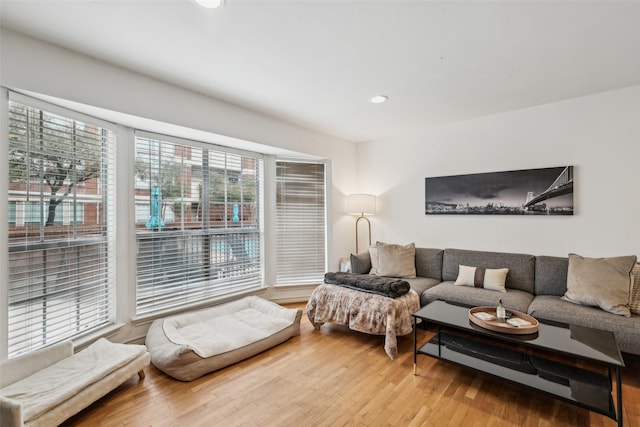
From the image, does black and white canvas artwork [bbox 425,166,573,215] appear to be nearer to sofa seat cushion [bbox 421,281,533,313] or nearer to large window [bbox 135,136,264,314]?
sofa seat cushion [bbox 421,281,533,313]

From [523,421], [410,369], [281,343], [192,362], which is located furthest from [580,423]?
[192,362]

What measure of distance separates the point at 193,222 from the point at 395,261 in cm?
257

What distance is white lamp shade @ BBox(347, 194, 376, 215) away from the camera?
14.1 ft

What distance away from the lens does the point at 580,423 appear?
5.69 ft

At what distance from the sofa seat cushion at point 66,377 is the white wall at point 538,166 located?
11.9 feet

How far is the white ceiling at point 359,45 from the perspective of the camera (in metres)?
Result: 1.69

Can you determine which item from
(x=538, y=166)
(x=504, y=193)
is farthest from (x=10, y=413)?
(x=538, y=166)

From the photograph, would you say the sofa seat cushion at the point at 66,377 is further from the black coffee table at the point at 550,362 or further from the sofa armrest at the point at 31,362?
the black coffee table at the point at 550,362

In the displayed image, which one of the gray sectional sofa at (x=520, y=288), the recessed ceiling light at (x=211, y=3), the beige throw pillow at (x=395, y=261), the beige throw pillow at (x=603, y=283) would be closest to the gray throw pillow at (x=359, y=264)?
the gray sectional sofa at (x=520, y=288)

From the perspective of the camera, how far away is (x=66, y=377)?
1.88m

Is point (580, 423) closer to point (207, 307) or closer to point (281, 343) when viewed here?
point (281, 343)

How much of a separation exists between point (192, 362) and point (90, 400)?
62 cm

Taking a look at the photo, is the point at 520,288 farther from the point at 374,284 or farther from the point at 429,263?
the point at 374,284

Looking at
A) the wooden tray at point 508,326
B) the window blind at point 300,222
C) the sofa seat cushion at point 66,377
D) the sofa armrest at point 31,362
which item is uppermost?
the window blind at point 300,222
